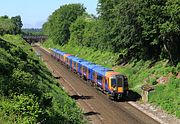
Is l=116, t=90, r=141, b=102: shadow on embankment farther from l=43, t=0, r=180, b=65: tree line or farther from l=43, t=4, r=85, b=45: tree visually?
l=43, t=4, r=85, b=45: tree

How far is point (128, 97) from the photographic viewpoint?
44.0m

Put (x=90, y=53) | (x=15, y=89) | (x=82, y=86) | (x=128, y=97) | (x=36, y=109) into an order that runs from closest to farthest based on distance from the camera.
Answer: (x=36, y=109) → (x=15, y=89) → (x=128, y=97) → (x=82, y=86) → (x=90, y=53)

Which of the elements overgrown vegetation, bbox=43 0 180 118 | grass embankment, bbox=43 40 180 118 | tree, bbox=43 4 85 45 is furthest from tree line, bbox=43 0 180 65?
tree, bbox=43 4 85 45

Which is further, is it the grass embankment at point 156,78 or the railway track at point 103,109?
the grass embankment at point 156,78

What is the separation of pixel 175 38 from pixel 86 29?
60633 mm

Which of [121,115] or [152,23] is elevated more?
[152,23]

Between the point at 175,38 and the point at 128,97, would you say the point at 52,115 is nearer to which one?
the point at 128,97

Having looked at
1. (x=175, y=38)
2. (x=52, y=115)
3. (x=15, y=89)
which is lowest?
(x=52, y=115)

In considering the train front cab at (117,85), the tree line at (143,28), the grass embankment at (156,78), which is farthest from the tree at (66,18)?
the train front cab at (117,85)

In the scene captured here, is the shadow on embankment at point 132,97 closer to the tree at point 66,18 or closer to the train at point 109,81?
the train at point 109,81

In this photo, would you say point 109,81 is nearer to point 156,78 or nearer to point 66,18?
point 156,78

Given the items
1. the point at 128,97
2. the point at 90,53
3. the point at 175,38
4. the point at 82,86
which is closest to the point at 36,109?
the point at 128,97

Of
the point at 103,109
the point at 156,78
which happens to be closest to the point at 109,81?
the point at 103,109

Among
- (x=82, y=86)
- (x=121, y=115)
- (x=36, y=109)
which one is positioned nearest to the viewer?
(x=36, y=109)
